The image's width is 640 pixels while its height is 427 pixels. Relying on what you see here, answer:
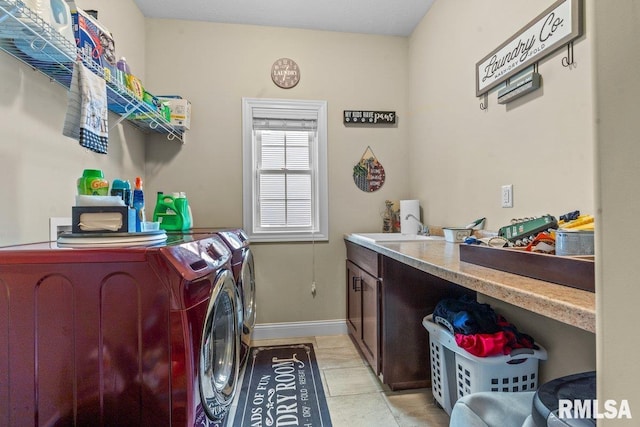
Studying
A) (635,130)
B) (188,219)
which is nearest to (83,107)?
(188,219)

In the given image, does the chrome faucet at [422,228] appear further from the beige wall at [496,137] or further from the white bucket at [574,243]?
the white bucket at [574,243]

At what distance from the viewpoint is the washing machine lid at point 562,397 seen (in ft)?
2.07

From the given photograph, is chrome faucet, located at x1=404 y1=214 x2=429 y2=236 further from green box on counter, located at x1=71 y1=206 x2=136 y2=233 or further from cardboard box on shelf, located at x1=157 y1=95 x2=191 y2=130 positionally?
green box on counter, located at x1=71 y1=206 x2=136 y2=233

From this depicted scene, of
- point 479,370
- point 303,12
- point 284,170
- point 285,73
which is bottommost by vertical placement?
point 479,370

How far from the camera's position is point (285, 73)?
108 inches

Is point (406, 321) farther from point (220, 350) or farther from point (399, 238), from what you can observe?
point (220, 350)

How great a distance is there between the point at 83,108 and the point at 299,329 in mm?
2226

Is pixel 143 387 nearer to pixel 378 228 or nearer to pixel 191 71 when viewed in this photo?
pixel 378 228

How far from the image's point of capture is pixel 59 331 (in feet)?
2.98

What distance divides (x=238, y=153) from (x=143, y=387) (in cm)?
208

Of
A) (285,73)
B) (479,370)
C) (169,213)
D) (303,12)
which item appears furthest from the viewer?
(285,73)

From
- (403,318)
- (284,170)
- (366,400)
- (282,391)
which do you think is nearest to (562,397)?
(403,318)

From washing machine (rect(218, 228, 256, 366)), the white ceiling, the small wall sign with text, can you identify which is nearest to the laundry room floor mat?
washing machine (rect(218, 228, 256, 366))

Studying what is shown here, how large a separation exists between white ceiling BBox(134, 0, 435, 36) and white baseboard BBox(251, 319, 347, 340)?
8.55 ft
